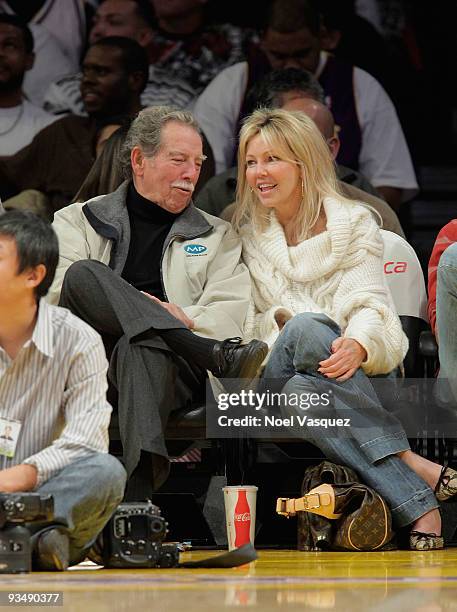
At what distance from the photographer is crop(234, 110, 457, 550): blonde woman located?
10.9ft

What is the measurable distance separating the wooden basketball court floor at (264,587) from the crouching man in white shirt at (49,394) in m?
0.16

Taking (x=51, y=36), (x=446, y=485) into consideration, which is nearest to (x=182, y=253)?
A: (x=446, y=485)

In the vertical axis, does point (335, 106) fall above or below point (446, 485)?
above

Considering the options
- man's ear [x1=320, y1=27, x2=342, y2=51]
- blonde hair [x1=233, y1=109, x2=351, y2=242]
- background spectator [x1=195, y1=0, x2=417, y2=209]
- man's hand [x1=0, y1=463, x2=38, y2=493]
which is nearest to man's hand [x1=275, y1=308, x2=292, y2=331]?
blonde hair [x1=233, y1=109, x2=351, y2=242]

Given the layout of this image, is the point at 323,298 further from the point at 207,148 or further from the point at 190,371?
the point at 207,148

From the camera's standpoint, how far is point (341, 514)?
10.6 ft

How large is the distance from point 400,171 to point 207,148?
78cm

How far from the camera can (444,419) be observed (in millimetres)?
3475

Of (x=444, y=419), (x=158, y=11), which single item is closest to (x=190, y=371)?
(x=444, y=419)

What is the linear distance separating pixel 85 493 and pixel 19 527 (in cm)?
17

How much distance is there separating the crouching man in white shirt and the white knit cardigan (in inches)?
37.8

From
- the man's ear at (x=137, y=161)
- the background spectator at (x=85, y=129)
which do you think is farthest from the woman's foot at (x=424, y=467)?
the background spectator at (x=85, y=129)

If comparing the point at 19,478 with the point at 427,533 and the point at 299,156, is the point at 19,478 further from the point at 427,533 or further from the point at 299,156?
the point at 299,156

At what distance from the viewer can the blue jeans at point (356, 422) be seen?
3287 millimetres
